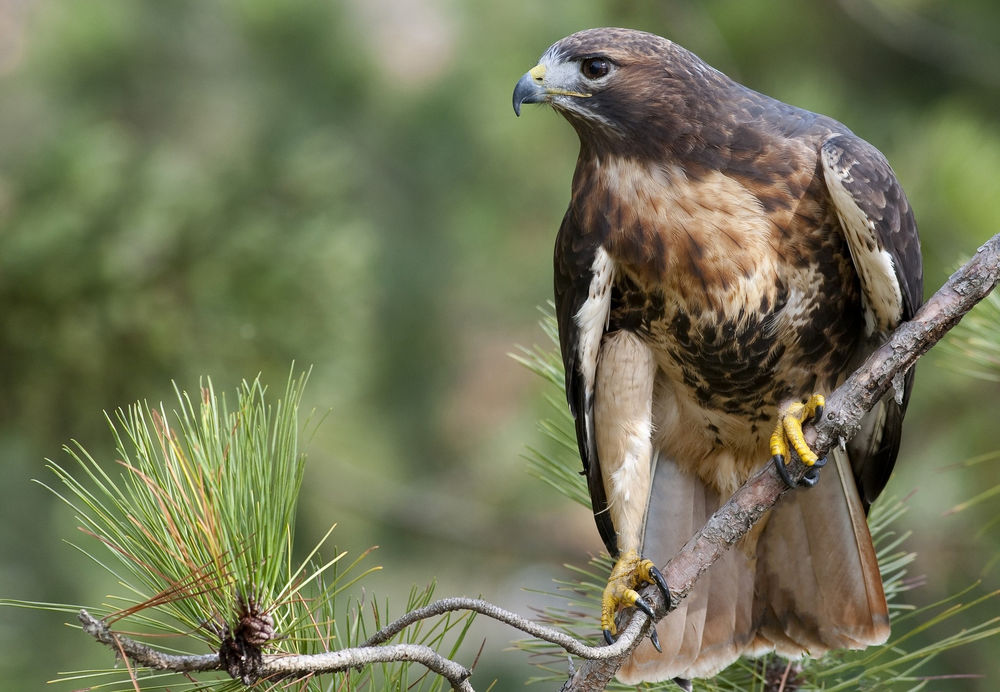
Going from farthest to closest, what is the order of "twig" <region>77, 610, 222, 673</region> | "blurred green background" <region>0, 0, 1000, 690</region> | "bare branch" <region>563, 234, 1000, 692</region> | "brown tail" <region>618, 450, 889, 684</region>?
1. "blurred green background" <region>0, 0, 1000, 690</region>
2. "brown tail" <region>618, 450, 889, 684</region>
3. "bare branch" <region>563, 234, 1000, 692</region>
4. "twig" <region>77, 610, 222, 673</region>

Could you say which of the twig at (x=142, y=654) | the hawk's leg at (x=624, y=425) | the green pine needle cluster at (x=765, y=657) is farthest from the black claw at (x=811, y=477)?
the twig at (x=142, y=654)

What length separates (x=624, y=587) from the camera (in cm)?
244

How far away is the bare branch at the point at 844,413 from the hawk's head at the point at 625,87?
2.80ft

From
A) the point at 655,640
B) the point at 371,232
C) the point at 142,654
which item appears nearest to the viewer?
the point at 142,654

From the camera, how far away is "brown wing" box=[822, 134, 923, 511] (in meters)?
2.37

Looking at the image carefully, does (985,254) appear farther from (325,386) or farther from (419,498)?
(419,498)

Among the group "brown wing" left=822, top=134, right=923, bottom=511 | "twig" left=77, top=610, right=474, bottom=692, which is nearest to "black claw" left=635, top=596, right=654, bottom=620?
"twig" left=77, top=610, right=474, bottom=692

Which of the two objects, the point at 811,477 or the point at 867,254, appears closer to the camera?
the point at 811,477

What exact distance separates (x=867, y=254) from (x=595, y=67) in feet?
2.77

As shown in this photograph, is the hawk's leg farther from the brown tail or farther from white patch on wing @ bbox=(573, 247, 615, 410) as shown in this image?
the brown tail

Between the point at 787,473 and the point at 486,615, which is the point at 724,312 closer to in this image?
the point at 787,473

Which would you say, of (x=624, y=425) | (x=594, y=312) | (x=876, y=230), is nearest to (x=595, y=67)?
(x=594, y=312)

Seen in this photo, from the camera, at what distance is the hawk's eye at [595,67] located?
8.83ft

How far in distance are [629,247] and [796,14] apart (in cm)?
376
